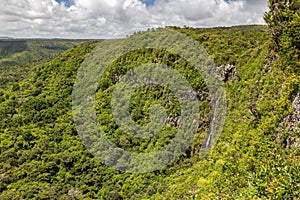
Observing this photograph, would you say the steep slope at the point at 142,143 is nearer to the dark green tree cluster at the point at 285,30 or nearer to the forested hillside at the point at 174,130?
the forested hillside at the point at 174,130

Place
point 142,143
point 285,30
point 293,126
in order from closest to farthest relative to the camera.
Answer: point 293,126 → point 285,30 → point 142,143

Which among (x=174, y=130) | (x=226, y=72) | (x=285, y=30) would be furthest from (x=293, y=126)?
(x=174, y=130)

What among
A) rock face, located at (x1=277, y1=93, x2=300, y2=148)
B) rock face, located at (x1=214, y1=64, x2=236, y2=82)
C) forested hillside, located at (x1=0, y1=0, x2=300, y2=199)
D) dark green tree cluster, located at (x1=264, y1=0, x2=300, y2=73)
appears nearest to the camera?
rock face, located at (x1=277, y1=93, x2=300, y2=148)

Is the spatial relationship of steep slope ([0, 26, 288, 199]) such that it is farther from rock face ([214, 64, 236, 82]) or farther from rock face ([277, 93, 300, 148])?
rock face ([277, 93, 300, 148])

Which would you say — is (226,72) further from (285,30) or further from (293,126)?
(293,126)

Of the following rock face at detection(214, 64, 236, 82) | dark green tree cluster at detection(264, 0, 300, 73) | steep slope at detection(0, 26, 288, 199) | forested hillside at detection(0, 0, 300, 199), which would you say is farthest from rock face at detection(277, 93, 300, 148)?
rock face at detection(214, 64, 236, 82)

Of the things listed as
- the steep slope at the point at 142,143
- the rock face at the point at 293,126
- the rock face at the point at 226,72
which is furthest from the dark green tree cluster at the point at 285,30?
the rock face at the point at 226,72
